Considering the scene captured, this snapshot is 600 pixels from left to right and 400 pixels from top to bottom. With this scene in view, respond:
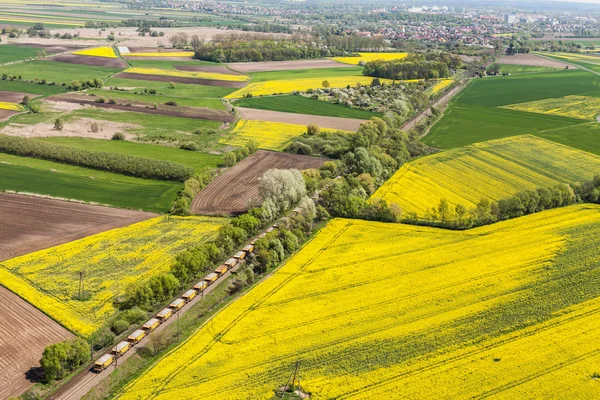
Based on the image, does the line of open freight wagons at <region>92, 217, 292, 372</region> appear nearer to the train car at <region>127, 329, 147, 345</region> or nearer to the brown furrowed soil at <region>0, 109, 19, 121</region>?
the train car at <region>127, 329, 147, 345</region>

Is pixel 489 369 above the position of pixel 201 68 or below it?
below

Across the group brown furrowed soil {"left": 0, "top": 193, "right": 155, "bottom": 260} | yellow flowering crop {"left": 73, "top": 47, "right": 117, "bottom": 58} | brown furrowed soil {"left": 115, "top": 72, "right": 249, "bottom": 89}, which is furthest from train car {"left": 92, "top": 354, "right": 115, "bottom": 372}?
yellow flowering crop {"left": 73, "top": 47, "right": 117, "bottom": 58}

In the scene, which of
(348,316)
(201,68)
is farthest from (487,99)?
(348,316)

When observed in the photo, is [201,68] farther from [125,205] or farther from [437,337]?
[437,337]

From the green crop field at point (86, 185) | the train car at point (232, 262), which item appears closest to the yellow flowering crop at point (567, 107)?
the green crop field at point (86, 185)

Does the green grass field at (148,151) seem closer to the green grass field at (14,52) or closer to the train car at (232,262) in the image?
the train car at (232,262)
